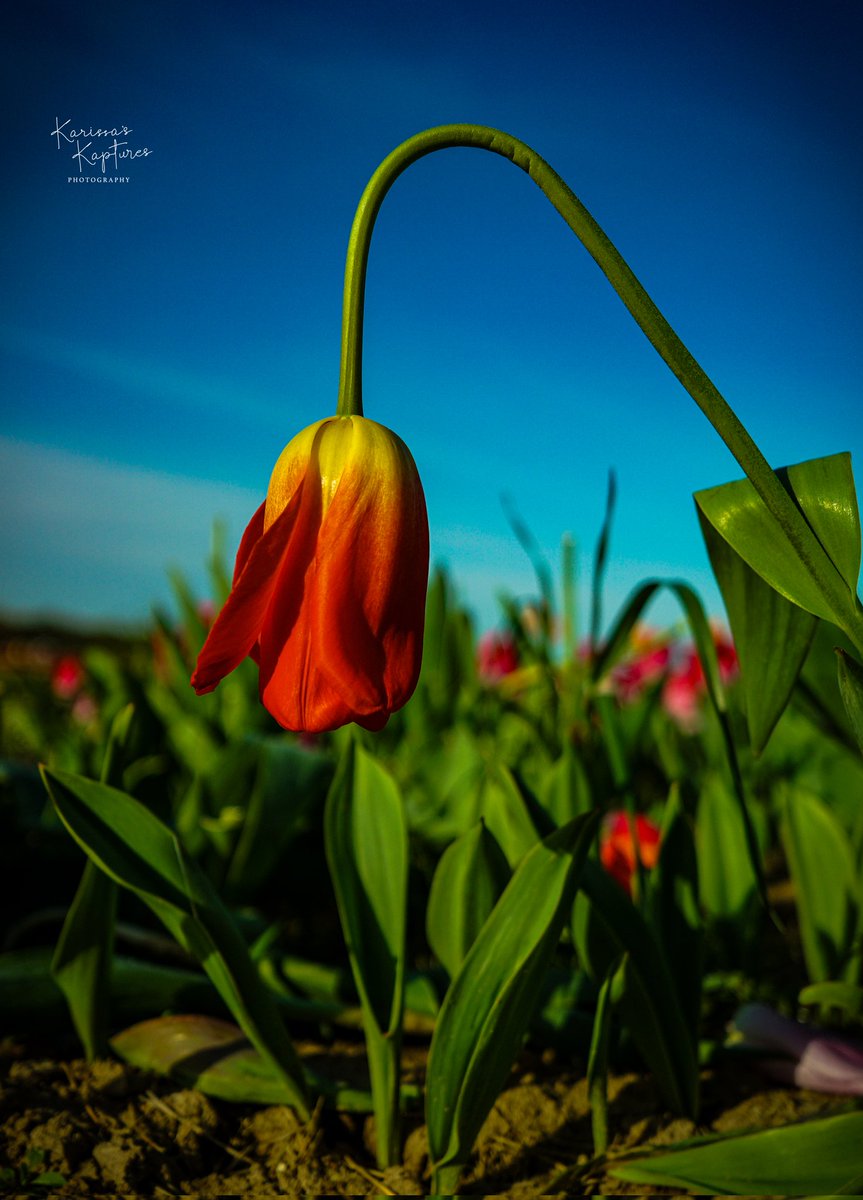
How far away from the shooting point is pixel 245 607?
0.67m

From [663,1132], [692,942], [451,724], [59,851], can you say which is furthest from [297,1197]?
[451,724]

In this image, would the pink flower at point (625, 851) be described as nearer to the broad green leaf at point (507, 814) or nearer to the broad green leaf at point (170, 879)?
the broad green leaf at point (507, 814)

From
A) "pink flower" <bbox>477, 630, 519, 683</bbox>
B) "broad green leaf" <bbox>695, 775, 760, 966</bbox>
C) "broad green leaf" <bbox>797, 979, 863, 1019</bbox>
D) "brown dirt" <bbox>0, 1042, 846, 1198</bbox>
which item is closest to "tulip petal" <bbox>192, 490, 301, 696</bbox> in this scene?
"brown dirt" <bbox>0, 1042, 846, 1198</bbox>

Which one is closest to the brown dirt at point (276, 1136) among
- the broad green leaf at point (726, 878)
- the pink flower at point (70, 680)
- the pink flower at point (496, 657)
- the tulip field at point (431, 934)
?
the tulip field at point (431, 934)

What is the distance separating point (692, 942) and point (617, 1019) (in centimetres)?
15

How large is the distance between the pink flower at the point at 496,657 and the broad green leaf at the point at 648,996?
162 cm

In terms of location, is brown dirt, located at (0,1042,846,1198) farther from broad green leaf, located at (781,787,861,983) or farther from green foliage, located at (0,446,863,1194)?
broad green leaf, located at (781,787,861,983)

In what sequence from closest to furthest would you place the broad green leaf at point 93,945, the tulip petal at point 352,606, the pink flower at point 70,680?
1. the tulip petal at point 352,606
2. the broad green leaf at point 93,945
3. the pink flower at point 70,680

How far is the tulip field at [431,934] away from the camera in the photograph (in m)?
0.68

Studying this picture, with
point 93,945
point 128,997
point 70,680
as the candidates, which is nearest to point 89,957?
point 93,945

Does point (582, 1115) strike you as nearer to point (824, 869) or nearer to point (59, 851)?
point (824, 869)

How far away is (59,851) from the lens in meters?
1.62

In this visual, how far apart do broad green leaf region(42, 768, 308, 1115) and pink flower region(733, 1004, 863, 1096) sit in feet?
1.79

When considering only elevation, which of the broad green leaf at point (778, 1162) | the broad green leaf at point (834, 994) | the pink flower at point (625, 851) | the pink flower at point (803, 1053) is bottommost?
the pink flower at point (803, 1053)
